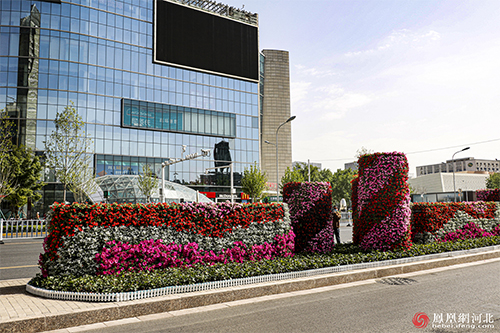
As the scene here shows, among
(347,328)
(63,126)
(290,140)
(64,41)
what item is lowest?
(347,328)

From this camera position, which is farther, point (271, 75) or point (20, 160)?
point (271, 75)

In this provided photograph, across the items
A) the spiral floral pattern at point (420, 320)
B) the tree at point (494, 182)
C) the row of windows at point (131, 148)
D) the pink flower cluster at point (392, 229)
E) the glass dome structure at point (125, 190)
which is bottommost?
the spiral floral pattern at point (420, 320)

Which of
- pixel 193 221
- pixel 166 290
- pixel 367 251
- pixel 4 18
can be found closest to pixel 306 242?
pixel 367 251

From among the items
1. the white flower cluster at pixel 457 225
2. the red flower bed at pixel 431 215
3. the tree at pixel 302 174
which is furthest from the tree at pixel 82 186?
the white flower cluster at pixel 457 225

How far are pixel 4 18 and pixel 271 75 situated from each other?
55991 mm

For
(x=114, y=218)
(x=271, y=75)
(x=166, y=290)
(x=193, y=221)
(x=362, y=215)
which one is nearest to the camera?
(x=166, y=290)

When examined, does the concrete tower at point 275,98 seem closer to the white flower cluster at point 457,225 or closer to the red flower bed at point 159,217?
the white flower cluster at point 457,225

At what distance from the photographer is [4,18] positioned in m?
44.2

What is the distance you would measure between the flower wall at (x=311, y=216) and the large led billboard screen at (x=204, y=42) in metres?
46.3

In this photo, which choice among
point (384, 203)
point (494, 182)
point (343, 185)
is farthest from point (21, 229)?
point (494, 182)

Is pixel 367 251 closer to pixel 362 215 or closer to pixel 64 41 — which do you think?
pixel 362 215

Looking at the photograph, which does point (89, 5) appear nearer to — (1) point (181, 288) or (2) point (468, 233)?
(2) point (468, 233)

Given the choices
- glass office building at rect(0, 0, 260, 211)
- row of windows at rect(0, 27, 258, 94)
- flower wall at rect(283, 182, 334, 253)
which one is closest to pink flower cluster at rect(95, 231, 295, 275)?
flower wall at rect(283, 182, 334, 253)

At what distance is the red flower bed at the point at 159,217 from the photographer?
24.4ft
